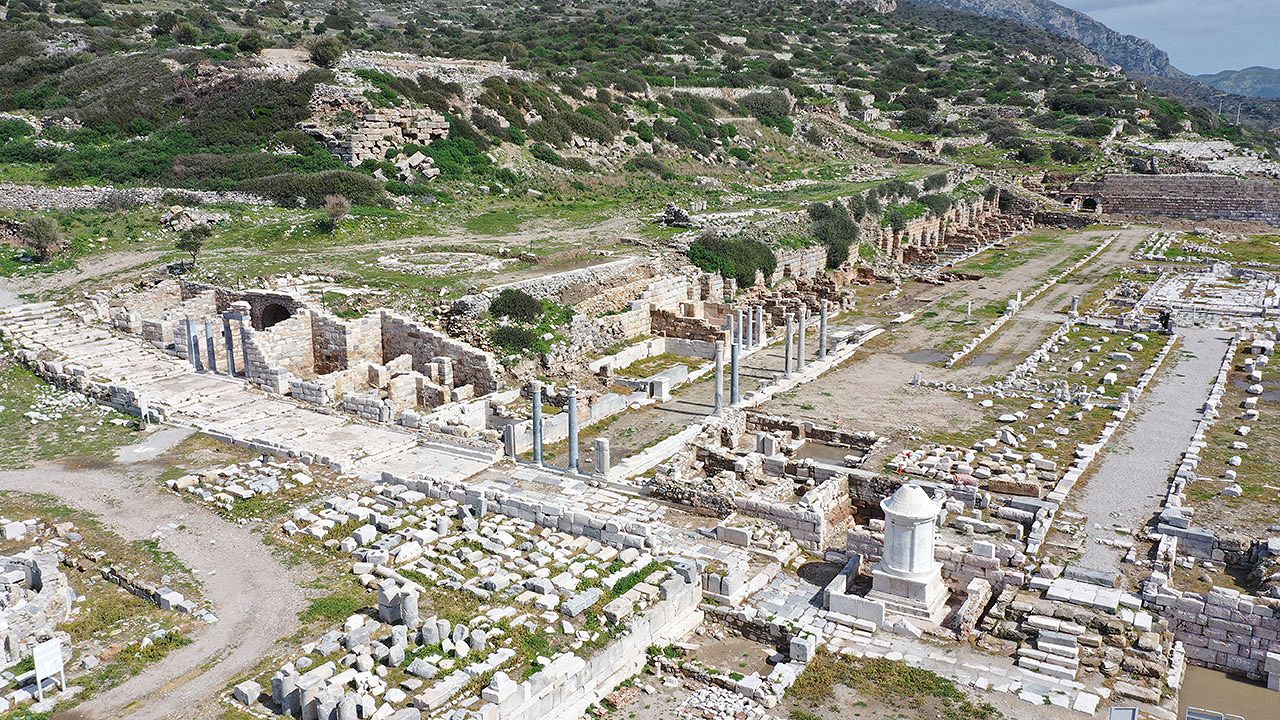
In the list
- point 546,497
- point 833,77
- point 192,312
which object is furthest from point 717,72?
point 546,497

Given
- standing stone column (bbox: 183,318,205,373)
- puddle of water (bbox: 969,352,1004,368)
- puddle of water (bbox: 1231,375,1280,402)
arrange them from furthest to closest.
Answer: puddle of water (bbox: 969,352,1004,368) < puddle of water (bbox: 1231,375,1280,402) < standing stone column (bbox: 183,318,205,373)

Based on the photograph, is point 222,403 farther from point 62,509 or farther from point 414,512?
point 414,512

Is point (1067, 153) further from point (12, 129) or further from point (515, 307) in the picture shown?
point (12, 129)

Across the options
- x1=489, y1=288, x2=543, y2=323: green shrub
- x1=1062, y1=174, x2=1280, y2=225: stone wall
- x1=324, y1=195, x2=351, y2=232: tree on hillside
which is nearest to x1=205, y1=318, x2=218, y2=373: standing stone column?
x1=489, y1=288, x2=543, y2=323: green shrub

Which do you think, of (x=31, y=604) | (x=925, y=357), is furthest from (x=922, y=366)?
(x=31, y=604)

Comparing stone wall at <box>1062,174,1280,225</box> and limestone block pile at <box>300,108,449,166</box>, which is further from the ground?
limestone block pile at <box>300,108,449,166</box>

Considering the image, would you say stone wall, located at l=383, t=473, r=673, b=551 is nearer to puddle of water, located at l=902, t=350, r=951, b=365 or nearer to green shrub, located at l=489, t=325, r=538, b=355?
green shrub, located at l=489, t=325, r=538, b=355
